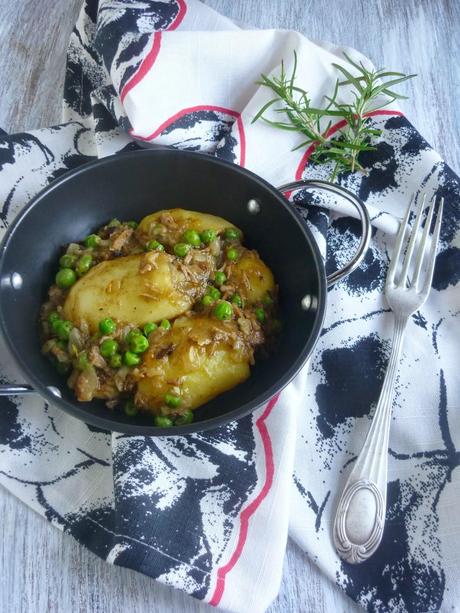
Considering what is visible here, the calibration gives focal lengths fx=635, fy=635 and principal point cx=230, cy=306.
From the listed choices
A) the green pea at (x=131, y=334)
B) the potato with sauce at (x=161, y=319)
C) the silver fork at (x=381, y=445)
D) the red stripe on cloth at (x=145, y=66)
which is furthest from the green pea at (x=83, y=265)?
the silver fork at (x=381, y=445)

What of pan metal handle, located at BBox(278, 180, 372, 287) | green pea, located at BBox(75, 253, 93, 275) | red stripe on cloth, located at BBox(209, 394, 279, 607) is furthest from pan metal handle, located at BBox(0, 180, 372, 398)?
green pea, located at BBox(75, 253, 93, 275)

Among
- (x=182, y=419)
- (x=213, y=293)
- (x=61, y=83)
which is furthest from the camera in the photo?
(x=61, y=83)

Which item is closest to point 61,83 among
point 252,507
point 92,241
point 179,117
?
point 179,117

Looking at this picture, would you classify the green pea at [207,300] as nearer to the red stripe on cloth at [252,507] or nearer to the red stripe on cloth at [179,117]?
the red stripe on cloth at [252,507]

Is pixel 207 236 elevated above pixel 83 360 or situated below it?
above

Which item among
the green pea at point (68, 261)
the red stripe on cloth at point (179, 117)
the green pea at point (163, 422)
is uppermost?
the red stripe on cloth at point (179, 117)

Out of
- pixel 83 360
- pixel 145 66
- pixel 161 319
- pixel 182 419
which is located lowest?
pixel 182 419

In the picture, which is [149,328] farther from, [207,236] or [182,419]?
[207,236]
